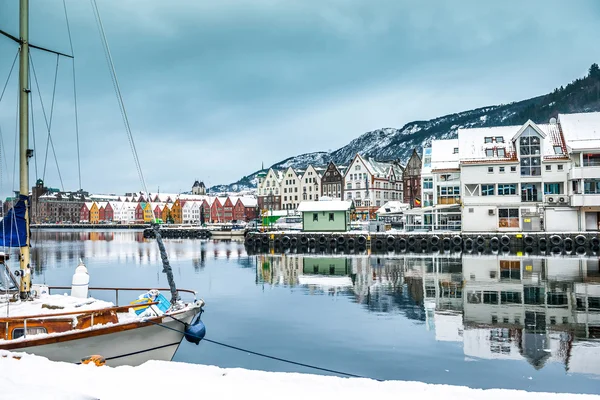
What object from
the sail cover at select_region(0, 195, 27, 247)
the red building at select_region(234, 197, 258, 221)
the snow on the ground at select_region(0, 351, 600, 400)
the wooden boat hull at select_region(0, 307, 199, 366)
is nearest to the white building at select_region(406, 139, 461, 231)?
the wooden boat hull at select_region(0, 307, 199, 366)

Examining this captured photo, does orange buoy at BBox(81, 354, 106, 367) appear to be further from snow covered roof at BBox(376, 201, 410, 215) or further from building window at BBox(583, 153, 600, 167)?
snow covered roof at BBox(376, 201, 410, 215)

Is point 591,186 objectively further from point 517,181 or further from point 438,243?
point 438,243

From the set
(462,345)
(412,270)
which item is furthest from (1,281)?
(412,270)

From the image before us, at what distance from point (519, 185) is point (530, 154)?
414 centimetres

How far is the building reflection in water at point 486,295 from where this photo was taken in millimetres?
15828

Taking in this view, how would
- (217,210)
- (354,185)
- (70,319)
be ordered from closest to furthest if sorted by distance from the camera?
(70,319) < (354,185) < (217,210)

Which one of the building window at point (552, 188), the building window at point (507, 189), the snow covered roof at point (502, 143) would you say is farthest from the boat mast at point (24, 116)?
the building window at point (552, 188)

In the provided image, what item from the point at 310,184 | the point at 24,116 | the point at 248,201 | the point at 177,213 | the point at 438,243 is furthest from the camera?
the point at 177,213

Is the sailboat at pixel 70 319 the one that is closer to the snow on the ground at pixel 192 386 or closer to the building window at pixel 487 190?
the snow on the ground at pixel 192 386

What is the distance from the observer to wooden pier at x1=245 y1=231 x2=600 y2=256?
5262cm

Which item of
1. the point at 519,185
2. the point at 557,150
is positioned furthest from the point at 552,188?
the point at 557,150

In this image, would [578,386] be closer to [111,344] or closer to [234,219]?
[111,344]

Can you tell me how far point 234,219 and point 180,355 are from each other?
141 m

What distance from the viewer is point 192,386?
9523 mm
